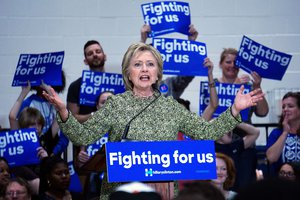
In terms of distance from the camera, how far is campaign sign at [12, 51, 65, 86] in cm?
665

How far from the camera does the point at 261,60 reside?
22.5 ft

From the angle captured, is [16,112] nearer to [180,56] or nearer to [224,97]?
[180,56]

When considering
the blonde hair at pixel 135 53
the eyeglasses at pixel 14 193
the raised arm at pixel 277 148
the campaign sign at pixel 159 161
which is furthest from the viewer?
the raised arm at pixel 277 148

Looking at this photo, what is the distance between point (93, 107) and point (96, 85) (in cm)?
20

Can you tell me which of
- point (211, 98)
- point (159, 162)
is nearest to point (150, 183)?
point (159, 162)

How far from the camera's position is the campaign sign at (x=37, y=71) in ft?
21.8

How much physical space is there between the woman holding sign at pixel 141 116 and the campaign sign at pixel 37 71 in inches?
122

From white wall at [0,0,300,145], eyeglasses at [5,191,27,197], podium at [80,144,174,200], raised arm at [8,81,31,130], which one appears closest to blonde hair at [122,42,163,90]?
podium at [80,144,174,200]

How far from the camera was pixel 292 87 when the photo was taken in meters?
8.20

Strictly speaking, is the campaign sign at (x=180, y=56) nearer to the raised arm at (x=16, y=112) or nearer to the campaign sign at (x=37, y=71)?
the campaign sign at (x=37, y=71)

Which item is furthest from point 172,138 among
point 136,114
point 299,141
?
point 299,141

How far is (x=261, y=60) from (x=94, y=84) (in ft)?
4.79

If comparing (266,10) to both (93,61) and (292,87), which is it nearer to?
(292,87)

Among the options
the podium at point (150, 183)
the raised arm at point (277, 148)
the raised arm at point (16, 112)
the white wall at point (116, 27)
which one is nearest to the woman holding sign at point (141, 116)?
the podium at point (150, 183)
